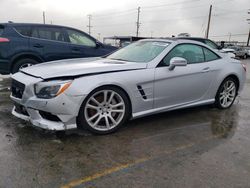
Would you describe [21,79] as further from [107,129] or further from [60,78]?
[107,129]

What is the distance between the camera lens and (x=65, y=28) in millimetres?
6773

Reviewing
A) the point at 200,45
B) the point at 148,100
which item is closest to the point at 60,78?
the point at 148,100

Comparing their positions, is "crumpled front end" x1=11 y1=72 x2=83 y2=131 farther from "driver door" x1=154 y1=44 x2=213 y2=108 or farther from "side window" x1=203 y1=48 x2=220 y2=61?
"side window" x1=203 y1=48 x2=220 y2=61

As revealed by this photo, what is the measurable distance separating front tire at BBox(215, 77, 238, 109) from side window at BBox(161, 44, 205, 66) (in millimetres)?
781

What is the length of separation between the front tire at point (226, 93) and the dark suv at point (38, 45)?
364 centimetres

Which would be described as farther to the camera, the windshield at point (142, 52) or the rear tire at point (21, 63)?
the rear tire at point (21, 63)

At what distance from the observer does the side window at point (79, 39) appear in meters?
6.81

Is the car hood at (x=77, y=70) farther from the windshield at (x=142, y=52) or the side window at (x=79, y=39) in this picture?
the side window at (x=79, y=39)

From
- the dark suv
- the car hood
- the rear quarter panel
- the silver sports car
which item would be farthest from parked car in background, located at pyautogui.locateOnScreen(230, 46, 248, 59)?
the car hood

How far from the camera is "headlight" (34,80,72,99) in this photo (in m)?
3.10

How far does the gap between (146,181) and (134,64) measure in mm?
1835

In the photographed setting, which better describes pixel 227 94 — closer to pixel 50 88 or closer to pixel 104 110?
pixel 104 110

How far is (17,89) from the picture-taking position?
11.5 ft

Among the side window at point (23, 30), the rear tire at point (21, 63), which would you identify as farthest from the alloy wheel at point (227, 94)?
the side window at point (23, 30)
